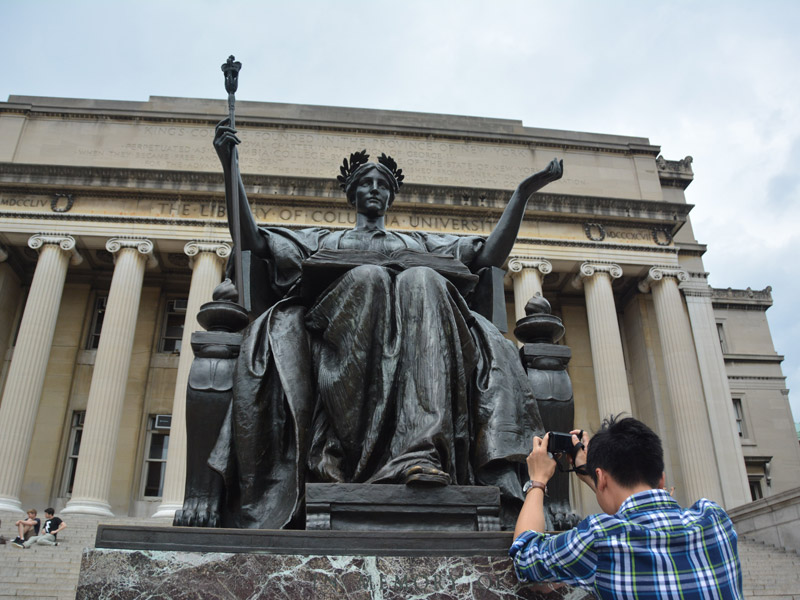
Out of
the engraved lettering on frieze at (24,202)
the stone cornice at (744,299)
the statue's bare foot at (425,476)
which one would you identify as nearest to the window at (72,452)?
the engraved lettering on frieze at (24,202)

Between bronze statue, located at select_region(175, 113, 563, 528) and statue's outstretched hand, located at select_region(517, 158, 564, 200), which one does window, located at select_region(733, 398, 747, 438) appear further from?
bronze statue, located at select_region(175, 113, 563, 528)

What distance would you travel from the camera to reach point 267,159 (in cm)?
2738

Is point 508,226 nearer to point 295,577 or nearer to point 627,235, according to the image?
point 295,577

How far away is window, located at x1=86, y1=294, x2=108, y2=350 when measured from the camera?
26.4 meters

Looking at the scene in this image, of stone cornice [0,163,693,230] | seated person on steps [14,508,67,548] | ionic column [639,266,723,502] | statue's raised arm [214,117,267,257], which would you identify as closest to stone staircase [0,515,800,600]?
seated person on steps [14,508,67,548]

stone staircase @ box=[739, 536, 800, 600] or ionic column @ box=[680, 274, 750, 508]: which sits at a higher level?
ionic column @ box=[680, 274, 750, 508]

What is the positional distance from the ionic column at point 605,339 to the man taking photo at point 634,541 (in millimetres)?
21593

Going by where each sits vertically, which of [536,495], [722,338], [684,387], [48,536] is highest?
[722,338]

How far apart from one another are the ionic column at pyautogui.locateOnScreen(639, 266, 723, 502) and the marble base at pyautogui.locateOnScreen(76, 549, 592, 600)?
22533mm

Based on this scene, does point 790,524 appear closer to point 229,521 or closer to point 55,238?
point 229,521

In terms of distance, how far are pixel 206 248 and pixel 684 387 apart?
1742 centimetres

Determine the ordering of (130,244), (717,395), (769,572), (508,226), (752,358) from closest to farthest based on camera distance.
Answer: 1. (508,226)
2. (769,572)
3. (130,244)
4. (717,395)
5. (752,358)

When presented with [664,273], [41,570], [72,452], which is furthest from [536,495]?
[72,452]

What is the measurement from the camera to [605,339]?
2420 cm
